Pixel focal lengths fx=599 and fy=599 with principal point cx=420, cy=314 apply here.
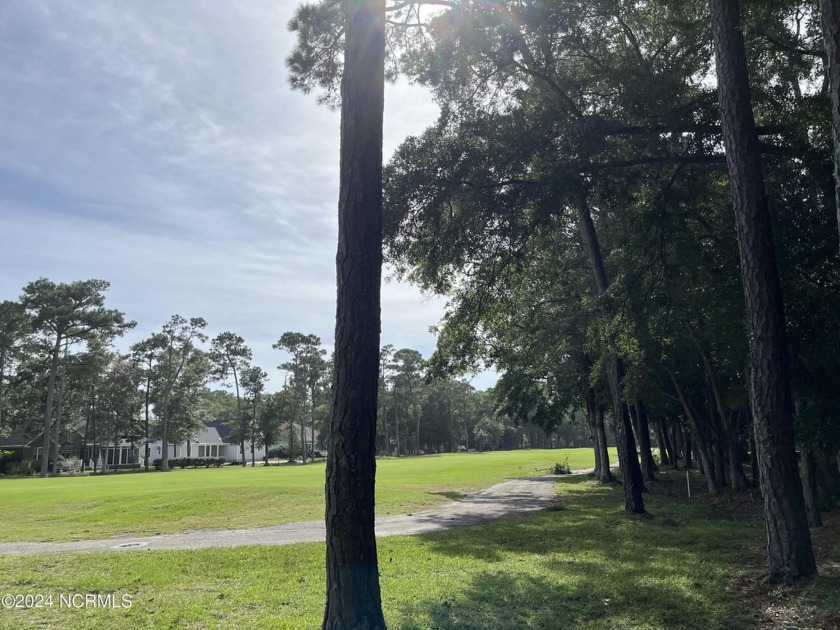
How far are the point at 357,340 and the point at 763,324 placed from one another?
6288 mm

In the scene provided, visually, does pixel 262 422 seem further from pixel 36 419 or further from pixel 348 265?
pixel 348 265

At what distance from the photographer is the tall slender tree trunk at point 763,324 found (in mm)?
8203

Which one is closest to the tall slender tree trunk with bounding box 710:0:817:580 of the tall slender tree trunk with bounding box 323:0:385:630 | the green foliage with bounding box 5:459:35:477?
the tall slender tree trunk with bounding box 323:0:385:630

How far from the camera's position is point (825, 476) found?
1734cm

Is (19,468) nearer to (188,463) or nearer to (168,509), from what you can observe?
(188,463)

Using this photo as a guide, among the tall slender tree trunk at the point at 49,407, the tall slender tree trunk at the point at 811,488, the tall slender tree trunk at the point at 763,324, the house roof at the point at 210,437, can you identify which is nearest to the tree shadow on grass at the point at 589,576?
the tall slender tree trunk at the point at 763,324

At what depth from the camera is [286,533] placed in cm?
1446

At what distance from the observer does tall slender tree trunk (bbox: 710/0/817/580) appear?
323 inches

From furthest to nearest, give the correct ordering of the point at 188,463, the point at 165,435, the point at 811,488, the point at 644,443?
1. the point at 188,463
2. the point at 165,435
3. the point at 644,443
4. the point at 811,488

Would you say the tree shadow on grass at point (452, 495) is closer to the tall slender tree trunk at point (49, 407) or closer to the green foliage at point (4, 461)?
the tall slender tree trunk at point (49, 407)

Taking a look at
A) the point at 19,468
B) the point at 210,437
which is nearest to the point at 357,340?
the point at 19,468

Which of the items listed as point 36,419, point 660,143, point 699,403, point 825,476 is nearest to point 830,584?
point 660,143

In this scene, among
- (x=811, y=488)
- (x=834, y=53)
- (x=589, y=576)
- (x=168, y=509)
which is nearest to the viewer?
(x=834, y=53)

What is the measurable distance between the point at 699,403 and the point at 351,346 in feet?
82.1
